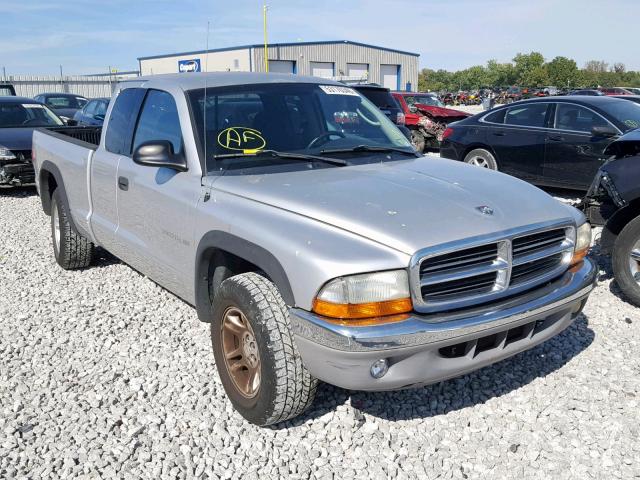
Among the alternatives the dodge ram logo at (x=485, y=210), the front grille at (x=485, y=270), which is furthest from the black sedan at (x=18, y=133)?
the front grille at (x=485, y=270)

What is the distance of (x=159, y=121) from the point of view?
4121 millimetres

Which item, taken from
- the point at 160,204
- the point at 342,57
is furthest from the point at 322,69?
the point at 160,204

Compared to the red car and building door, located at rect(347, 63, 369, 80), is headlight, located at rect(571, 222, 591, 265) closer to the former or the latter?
the red car

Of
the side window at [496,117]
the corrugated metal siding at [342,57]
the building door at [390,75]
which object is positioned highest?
the corrugated metal siding at [342,57]

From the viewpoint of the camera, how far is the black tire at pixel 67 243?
5735 millimetres

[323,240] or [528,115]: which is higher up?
[528,115]

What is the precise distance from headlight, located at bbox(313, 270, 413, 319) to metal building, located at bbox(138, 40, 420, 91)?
3843 cm

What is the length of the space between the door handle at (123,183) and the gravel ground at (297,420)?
1068 millimetres

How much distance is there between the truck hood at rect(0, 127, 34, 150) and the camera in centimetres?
998

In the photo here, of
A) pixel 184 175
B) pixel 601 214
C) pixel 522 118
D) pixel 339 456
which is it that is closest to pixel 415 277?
pixel 339 456

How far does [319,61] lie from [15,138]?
39887mm

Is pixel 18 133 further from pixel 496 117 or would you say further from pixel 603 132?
pixel 603 132

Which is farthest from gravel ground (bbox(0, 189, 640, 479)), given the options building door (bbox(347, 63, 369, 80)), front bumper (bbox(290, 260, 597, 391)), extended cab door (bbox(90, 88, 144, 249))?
building door (bbox(347, 63, 369, 80))

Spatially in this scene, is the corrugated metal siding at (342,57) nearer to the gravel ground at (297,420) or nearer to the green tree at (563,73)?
the green tree at (563,73)
